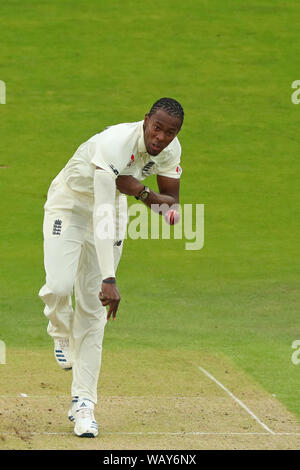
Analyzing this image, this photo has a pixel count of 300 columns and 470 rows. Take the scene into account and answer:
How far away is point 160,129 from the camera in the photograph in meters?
6.32

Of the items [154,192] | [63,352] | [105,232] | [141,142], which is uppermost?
[141,142]

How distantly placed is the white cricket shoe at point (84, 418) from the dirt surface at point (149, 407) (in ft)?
0.18

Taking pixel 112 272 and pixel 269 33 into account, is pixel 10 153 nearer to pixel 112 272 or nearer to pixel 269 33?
pixel 269 33

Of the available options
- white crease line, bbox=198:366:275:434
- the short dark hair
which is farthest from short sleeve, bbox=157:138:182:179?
white crease line, bbox=198:366:275:434

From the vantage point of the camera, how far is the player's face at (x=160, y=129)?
6289 millimetres

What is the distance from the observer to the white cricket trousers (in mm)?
6594

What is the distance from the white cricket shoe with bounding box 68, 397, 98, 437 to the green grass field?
66.2 inches

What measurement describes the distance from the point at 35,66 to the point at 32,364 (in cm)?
1265

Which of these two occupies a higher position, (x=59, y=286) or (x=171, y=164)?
(x=171, y=164)

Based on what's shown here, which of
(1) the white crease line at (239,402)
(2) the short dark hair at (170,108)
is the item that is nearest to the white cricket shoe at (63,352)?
(1) the white crease line at (239,402)

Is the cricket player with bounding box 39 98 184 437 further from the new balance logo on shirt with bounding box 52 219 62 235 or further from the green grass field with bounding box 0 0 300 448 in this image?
the green grass field with bounding box 0 0 300 448

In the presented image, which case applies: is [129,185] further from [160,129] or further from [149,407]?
[149,407]

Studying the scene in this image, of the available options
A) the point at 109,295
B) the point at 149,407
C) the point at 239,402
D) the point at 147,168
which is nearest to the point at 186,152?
the point at 239,402

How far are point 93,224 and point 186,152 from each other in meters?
11.6
